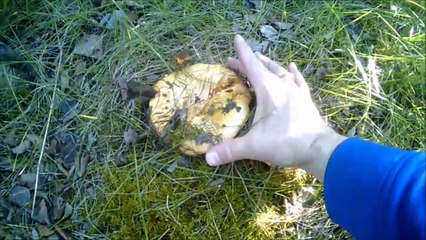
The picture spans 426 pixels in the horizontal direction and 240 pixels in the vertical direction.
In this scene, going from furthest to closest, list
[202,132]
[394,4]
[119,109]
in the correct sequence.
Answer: [394,4] → [119,109] → [202,132]

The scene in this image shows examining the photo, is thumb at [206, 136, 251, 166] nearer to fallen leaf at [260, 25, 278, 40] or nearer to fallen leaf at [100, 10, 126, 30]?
fallen leaf at [260, 25, 278, 40]

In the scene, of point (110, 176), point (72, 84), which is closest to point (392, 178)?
point (110, 176)

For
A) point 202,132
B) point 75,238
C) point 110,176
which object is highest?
point 202,132

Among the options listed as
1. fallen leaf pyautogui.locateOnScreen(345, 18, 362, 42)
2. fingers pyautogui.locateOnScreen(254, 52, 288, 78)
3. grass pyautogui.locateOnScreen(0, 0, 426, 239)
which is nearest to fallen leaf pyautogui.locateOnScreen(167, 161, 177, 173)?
grass pyautogui.locateOnScreen(0, 0, 426, 239)

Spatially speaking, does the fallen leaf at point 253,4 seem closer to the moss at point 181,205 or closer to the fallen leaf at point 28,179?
the moss at point 181,205

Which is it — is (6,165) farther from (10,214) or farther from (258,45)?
(258,45)

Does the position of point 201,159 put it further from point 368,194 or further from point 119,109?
point 368,194

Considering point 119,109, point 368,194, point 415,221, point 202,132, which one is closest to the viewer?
point 415,221

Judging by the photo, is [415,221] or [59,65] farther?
[59,65]
